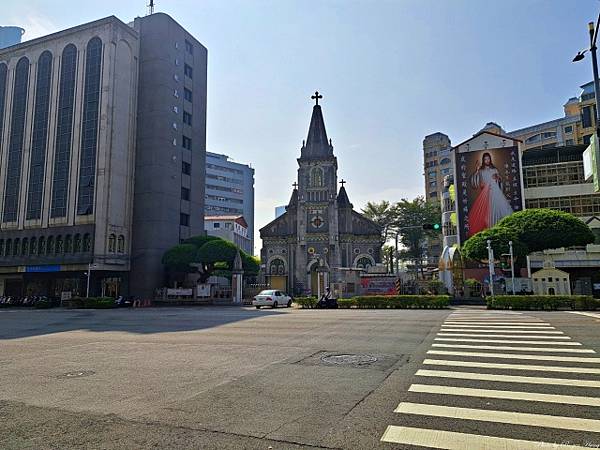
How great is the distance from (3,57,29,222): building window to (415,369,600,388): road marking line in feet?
166

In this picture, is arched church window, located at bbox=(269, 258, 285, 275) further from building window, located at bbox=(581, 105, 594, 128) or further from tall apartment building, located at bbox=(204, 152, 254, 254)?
tall apartment building, located at bbox=(204, 152, 254, 254)

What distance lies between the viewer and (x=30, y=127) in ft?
157

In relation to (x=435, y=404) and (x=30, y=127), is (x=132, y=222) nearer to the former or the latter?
(x=30, y=127)

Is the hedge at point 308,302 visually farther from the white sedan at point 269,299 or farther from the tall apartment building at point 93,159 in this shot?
the tall apartment building at point 93,159

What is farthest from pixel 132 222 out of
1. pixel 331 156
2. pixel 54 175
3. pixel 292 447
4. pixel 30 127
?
pixel 292 447

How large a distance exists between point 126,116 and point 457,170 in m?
35.3

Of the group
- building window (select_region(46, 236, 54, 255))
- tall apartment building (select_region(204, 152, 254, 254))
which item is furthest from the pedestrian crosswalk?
tall apartment building (select_region(204, 152, 254, 254))

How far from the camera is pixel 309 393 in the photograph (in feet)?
22.0

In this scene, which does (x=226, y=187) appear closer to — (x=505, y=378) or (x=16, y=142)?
(x=16, y=142)

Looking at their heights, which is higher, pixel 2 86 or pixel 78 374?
pixel 2 86

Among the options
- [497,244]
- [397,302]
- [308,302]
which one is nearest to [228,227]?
[308,302]

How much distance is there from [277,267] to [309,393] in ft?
168

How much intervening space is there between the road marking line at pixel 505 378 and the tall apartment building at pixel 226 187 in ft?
314

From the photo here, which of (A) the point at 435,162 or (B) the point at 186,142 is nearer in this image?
(B) the point at 186,142
